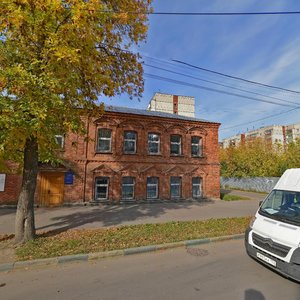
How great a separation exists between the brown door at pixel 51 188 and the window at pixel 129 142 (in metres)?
4.70

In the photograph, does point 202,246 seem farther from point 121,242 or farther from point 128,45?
point 128,45

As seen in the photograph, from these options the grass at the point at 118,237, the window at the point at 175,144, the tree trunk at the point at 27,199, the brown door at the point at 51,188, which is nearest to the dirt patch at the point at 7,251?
the grass at the point at 118,237

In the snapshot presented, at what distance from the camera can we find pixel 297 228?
4.75 metres

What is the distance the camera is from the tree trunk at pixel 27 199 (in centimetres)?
684

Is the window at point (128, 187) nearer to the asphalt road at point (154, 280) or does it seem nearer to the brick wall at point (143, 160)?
the brick wall at point (143, 160)

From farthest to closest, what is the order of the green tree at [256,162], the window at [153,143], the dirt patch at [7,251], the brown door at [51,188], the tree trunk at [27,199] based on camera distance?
1. the green tree at [256,162]
2. the window at [153,143]
3. the brown door at [51,188]
4. the tree trunk at [27,199]
5. the dirt patch at [7,251]

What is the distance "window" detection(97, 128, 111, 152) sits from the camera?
1617 cm

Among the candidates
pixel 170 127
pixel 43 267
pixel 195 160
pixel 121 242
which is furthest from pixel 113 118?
pixel 43 267

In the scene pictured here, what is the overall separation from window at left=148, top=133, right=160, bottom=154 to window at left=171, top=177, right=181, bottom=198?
2.53 metres

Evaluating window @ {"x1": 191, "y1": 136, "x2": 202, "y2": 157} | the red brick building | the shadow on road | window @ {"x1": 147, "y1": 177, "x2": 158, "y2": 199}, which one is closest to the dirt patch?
the shadow on road

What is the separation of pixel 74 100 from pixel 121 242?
4.44m

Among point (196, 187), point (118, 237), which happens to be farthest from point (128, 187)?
point (118, 237)

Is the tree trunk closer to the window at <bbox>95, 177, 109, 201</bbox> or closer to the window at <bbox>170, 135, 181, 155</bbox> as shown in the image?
the window at <bbox>95, 177, 109, 201</bbox>

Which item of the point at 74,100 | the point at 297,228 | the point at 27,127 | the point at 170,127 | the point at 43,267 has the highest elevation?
the point at 170,127
